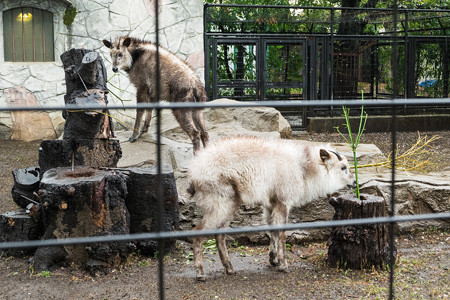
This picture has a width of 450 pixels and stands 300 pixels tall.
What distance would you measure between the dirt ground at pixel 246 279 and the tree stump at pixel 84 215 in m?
0.11

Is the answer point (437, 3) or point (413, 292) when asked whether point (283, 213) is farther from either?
point (437, 3)

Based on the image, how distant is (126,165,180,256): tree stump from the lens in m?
4.31

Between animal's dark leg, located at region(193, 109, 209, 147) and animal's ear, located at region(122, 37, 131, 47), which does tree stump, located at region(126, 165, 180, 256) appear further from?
animal's ear, located at region(122, 37, 131, 47)

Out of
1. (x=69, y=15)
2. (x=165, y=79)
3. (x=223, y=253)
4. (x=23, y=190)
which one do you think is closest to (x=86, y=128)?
(x=23, y=190)

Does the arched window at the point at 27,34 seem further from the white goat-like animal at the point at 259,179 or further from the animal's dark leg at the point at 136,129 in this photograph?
the white goat-like animal at the point at 259,179

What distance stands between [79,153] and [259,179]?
5.75 feet

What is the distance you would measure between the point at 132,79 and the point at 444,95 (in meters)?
7.91

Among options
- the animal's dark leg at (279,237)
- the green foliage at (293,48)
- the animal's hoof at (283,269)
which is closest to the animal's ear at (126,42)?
the animal's dark leg at (279,237)

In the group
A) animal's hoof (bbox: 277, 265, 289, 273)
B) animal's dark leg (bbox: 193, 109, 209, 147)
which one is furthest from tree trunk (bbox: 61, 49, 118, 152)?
animal's hoof (bbox: 277, 265, 289, 273)

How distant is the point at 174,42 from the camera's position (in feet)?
33.5

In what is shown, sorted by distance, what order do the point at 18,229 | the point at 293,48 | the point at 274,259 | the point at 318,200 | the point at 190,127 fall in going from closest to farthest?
1. the point at 274,259
2. the point at 18,229
3. the point at 318,200
4. the point at 190,127
5. the point at 293,48

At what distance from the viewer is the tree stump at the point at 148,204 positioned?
4.31m

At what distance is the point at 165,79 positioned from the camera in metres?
5.93

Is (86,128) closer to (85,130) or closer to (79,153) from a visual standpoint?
(85,130)
